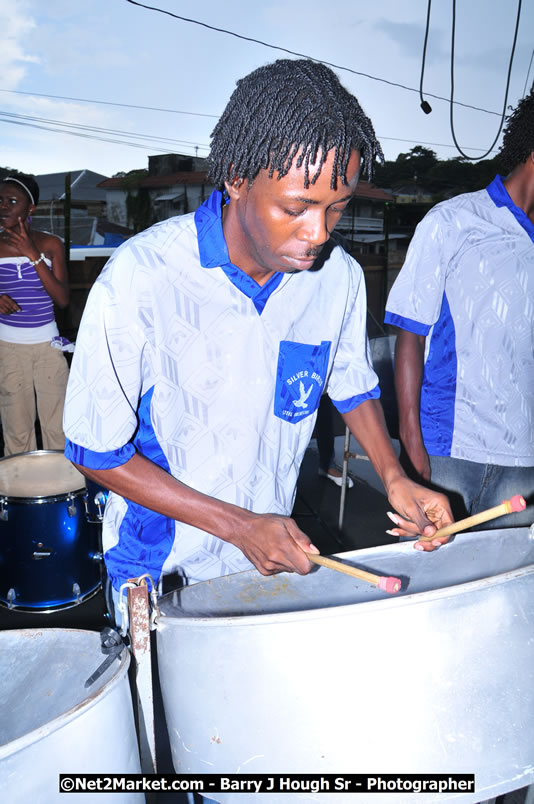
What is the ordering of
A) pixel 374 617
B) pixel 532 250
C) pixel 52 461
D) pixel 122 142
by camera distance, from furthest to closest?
pixel 122 142, pixel 52 461, pixel 532 250, pixel 374 617

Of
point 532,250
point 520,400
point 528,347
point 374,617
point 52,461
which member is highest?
point 532,250

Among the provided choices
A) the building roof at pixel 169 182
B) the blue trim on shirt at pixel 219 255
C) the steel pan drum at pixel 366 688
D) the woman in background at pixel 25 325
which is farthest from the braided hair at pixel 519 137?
the building roof at pixel 169 182

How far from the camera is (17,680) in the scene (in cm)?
72

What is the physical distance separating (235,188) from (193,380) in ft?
0.76

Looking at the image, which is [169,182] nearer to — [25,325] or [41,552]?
[25,325]

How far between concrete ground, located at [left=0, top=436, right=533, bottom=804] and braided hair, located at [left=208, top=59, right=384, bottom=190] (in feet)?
5.59

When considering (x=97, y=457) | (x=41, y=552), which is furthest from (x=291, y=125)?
A: (x=41, y=552)

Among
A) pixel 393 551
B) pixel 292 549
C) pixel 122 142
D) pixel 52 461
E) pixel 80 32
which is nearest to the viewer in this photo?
pixel 292 549

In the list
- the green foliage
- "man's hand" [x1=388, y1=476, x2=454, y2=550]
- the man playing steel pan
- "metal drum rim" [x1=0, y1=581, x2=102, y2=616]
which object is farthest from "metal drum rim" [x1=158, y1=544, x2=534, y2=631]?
the green foliage

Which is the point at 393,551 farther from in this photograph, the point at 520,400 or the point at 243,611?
the point at 520,400

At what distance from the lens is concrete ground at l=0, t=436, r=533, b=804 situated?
2.14 meters

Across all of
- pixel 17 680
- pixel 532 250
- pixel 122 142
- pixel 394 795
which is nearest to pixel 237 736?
pixel 394 795

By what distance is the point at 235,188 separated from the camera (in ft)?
2.51

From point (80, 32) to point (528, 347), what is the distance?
6273 millimetres
